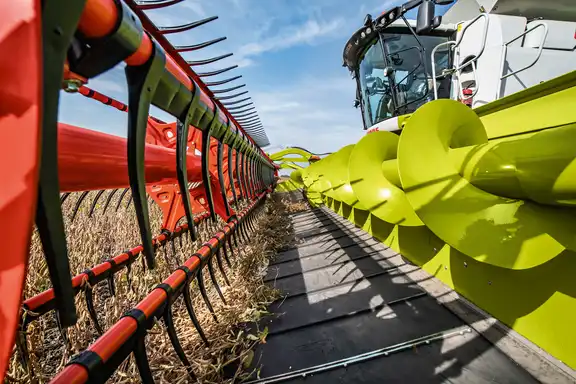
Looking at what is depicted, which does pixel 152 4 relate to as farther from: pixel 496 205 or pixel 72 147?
pixel 496 205

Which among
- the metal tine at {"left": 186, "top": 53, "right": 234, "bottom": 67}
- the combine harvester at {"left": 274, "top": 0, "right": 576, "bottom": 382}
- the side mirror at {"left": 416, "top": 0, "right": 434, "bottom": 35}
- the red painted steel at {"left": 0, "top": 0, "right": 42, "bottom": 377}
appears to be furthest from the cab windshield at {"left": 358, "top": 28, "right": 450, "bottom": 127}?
the red painted steel at {"left": 0, "top": 0, "right": 42, "bottom": 377}

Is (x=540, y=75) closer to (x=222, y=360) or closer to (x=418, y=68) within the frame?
(x=418, y=68)

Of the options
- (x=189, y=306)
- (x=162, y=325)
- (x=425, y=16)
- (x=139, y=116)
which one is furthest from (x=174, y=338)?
(x=425, y=16)

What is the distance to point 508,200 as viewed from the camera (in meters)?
1.08

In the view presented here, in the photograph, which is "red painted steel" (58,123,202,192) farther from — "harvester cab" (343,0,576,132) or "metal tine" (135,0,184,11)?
"harvester cab" (343,0,576,132)

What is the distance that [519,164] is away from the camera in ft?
2.97

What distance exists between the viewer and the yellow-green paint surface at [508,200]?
0.89 metres

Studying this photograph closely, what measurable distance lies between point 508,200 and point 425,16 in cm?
171

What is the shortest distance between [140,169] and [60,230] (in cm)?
24

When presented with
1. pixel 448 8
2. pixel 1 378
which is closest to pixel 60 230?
pixel 1 378

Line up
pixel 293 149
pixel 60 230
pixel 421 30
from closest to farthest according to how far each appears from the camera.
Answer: pixel 60 230 → pixel 421 30 → pixel 293 149

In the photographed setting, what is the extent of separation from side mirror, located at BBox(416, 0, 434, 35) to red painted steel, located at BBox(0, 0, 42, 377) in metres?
2.48

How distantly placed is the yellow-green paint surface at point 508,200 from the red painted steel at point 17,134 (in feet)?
3.48

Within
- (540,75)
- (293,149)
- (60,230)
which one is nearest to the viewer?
(60,230)
